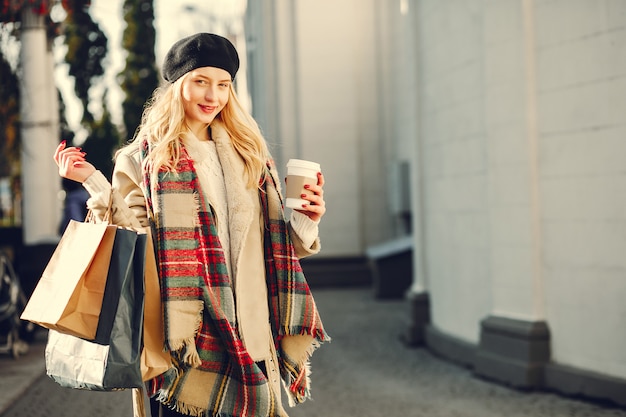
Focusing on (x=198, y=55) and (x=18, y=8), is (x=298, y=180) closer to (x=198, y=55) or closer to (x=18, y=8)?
(x=198, y=55)

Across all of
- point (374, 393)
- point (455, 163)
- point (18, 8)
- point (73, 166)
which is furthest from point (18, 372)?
point (73, 166)

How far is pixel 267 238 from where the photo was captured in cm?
309

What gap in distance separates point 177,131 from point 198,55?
0.28 m

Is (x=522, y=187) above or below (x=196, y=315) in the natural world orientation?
above

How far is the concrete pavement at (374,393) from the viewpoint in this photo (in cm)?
617

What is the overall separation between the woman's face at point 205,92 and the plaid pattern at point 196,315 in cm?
18

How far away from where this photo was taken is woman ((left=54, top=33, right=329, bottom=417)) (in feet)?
9.29

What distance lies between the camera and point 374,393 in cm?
693

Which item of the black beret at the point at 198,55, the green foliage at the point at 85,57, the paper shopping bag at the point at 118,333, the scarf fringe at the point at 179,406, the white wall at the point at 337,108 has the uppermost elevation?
the green foliage at the point at 85,57

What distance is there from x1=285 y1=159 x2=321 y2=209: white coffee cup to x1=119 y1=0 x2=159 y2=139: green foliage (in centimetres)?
2296

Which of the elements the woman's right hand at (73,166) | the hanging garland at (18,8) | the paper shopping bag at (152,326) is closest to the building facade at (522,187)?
the paper shopping bag at (152,326)

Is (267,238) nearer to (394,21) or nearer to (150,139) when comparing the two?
(150,139)

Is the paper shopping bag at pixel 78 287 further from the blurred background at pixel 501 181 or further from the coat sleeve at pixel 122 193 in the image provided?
the blurred background at pixel 501 181

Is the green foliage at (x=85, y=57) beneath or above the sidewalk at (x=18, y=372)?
above
